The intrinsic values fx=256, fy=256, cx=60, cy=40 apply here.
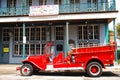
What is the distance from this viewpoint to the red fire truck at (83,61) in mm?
16281

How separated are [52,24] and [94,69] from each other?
12.2 meters

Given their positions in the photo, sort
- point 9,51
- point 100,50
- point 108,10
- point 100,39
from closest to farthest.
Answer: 1. point 100,50
2. point 108,10
3. point 100,39
4. point 9,51

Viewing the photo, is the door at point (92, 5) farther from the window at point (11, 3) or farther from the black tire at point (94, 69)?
the black tire at point (94, 69)

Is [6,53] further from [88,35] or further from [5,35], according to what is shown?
[88,35]

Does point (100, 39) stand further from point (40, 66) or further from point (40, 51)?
point (40, 66)

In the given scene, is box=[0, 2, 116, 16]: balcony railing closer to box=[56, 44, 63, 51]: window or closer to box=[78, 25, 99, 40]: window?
box=[78, 25, 99, 40]: window

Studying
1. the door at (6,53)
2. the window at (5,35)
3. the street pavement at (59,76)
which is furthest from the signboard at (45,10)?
the street pavement at (59,76)

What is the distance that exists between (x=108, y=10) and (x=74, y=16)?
3.07m

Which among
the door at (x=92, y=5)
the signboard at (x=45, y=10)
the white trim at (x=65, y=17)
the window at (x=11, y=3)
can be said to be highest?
the window at (x=11, y=3)

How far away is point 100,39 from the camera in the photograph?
88.2 feet

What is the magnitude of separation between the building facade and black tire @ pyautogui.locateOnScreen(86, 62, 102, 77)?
748 centimetres

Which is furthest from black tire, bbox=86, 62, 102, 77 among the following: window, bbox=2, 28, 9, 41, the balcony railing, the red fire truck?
window, bbox=2, 28, 9, 41

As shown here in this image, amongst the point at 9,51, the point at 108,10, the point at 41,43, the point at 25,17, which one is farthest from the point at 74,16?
the point at 9,51

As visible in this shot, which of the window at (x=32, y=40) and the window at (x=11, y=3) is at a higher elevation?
the window at (x=11, y=3)
